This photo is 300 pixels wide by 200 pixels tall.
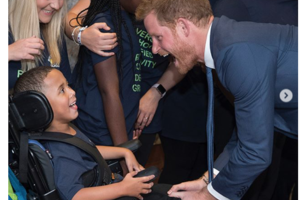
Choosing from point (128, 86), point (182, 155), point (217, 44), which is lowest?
point (182, 155)

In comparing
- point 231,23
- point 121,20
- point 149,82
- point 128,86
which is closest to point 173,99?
point 149,82

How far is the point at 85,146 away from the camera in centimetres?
202

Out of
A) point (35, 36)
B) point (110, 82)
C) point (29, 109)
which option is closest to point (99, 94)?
point (110, 82)

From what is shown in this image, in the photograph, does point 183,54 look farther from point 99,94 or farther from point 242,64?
point 99,94

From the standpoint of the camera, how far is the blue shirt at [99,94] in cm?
248

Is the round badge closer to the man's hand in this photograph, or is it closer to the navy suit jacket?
the navy suit jacket

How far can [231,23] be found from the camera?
1.90m

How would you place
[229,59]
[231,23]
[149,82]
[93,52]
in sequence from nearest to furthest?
[229,59], [231,23], [93,52], [149,82]

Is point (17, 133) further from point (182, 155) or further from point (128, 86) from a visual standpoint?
point (182, 155)

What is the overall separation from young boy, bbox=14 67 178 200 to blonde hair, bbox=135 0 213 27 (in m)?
0.53

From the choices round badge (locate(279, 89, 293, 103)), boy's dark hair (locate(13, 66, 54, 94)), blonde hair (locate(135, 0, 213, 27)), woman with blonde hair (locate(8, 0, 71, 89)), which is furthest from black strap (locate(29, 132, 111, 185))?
round badge (locate(279, 89, 293, 103))

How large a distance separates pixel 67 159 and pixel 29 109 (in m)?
0.28

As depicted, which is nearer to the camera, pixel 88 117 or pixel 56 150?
pixel 56 150
